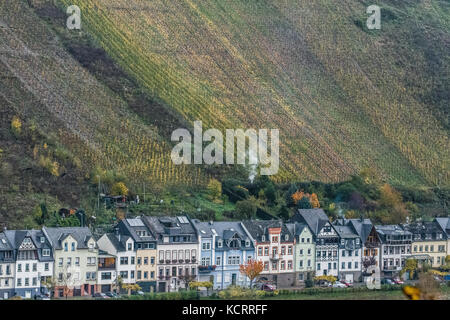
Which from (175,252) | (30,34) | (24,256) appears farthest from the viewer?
(30,34)

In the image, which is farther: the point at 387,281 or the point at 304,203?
the point at 304,203

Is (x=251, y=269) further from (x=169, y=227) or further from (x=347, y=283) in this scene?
(x=347, y=283)

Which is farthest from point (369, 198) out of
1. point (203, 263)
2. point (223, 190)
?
point (203, 263)

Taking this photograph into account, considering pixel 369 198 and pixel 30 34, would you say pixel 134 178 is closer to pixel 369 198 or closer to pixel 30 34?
pixel 369 198

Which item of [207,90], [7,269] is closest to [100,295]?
[7,269]

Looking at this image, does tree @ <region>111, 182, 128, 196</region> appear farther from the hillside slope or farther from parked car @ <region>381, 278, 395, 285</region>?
parked car @ <region>381, 278, 395, 285</region>

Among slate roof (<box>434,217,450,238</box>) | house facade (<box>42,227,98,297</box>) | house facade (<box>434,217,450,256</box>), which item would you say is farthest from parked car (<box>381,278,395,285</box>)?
house facade (<box>42,227,98,297</box>)
